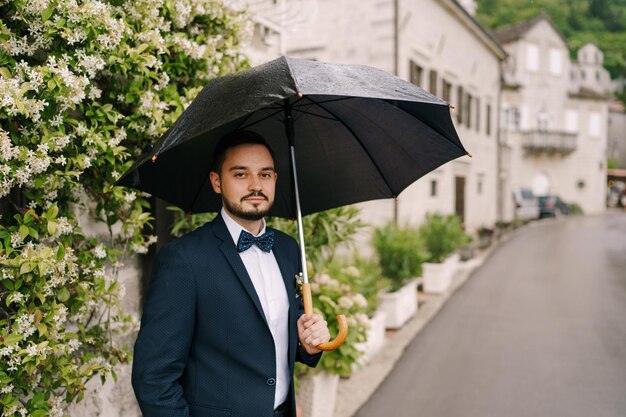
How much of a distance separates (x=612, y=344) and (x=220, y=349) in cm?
685

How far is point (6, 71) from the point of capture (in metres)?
2.36

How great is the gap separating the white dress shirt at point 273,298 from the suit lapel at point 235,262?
0.13 feet

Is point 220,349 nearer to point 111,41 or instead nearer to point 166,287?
point 166,287

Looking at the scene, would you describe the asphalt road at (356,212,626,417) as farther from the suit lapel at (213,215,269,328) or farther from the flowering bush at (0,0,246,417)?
the suit lapel at (213,215,269,328)

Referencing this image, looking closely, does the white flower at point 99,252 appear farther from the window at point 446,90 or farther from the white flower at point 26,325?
the window at point 446,90

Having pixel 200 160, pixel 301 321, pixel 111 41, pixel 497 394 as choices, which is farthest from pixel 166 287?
pixel 497 394

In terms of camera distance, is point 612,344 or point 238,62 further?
point 612,344

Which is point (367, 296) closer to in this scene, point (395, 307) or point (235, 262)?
point (395, 307)

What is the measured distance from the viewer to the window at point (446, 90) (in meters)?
16.4

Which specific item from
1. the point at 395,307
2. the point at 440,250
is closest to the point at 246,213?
the point at 395,307

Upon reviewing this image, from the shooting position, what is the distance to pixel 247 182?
7.18ft

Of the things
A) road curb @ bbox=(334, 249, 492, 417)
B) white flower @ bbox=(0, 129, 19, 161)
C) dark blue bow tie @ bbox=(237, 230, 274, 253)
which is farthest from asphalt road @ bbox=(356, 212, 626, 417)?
white flower @ bbox=(0, 129, 19, 161)

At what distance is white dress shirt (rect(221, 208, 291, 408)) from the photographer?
222 cm

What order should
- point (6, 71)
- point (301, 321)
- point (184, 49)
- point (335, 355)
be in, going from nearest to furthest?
point (301, 321) → point (6, 71) → point (184, 49) → point (335, 355)
